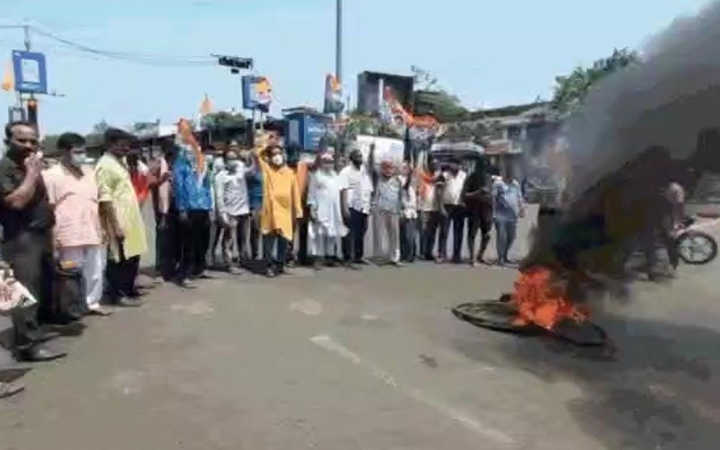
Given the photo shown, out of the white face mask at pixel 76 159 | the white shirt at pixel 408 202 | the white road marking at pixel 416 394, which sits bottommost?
the white road marking at pixel 416 394

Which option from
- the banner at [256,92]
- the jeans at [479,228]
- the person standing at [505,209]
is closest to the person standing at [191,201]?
the jeans at [479,228]

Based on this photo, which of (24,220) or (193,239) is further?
(193,239)

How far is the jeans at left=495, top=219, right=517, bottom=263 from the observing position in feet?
41.2

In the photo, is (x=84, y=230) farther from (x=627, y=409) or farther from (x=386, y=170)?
(x=386, y=170)

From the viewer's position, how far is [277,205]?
33.7 feet

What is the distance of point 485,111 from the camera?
184 feet

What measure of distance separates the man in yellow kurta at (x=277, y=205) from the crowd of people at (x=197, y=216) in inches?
0.7

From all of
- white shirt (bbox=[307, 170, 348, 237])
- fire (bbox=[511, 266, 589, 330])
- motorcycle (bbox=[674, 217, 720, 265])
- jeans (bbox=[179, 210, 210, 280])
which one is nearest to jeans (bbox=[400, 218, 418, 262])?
white shirt (bbox=[307, 170, 348, 237])

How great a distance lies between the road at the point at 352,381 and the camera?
559 centimetres

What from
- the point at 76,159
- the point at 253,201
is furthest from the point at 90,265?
the point at 253,201

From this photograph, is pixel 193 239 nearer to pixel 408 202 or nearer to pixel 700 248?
pixel 408 202

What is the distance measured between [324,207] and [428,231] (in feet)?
7.13

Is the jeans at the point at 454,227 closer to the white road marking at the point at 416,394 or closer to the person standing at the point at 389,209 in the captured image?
the person standing at the point at 389,209

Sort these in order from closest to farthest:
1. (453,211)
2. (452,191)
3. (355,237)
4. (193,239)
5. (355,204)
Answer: (193,239)
(355,204)
(355,237)
(452,191)
(453,211)
